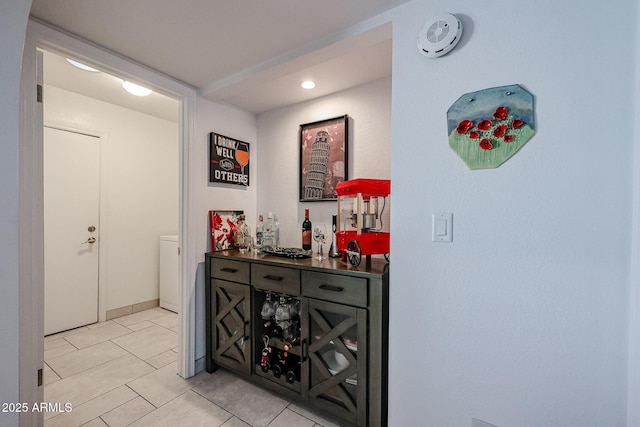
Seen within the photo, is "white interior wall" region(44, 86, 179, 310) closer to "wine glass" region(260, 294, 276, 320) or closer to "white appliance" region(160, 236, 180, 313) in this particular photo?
"white appliance" region(160, 236, 180, 313)

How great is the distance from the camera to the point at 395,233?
4.42 feet

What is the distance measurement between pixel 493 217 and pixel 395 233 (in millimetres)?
419

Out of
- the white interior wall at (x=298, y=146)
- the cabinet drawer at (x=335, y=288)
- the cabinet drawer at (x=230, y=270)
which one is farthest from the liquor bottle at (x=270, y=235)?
the cabinet drawer at (x=335, y=288)

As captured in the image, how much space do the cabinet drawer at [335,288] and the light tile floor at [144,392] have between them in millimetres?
791

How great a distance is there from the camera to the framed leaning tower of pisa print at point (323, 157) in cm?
223

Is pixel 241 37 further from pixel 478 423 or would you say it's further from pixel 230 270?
pixel 478 423

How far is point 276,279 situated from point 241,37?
4.86 feet

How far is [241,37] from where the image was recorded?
5.11 ft

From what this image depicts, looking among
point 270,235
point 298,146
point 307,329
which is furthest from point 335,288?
point 298,146

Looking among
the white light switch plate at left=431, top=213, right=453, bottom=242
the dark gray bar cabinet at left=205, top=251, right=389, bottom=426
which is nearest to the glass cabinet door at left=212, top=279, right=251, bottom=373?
the dark gray bar cabinet at left=205, top=251, right=389, bottom=426

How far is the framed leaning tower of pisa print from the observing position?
2.23 meters

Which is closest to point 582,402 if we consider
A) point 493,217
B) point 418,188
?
point 493,217

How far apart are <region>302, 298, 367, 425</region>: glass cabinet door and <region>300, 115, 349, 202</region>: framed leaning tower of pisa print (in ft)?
3.20

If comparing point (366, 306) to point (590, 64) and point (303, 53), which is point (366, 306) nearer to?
point (590, 64)
